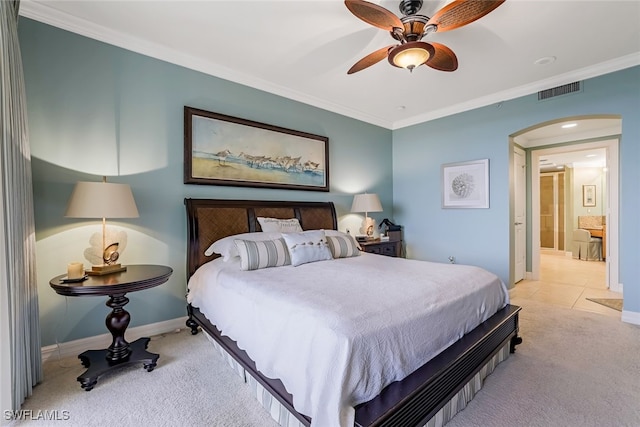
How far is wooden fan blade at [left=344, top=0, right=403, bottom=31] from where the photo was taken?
5.99ft

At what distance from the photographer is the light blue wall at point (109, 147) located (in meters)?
2.35

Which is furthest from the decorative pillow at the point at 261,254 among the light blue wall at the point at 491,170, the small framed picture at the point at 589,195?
the small framed picture at the point at 589,195

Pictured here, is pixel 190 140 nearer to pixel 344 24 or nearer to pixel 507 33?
pixel 344 24

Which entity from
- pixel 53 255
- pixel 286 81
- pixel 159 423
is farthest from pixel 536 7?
pixel 53 255

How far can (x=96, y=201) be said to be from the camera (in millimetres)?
2115

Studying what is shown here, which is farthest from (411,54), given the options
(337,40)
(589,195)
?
(589,195)

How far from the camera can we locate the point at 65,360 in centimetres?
235

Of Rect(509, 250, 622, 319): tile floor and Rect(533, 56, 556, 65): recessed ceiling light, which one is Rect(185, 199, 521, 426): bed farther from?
Rect(533, 56, 556, 65): recessed ceiling light

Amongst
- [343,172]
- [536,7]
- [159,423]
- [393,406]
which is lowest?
[159,423]

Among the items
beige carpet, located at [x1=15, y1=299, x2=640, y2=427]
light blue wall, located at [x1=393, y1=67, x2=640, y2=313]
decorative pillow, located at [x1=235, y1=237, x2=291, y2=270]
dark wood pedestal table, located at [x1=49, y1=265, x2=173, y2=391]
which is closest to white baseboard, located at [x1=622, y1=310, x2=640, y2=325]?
light blue wall, located at [x1=393, y1=67, x2=640, y2=313]

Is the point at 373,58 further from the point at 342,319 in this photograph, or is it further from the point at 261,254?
the point at 342,319

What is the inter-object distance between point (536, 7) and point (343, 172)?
289 cm

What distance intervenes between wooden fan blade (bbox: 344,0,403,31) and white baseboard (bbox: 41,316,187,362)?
3.17 metres

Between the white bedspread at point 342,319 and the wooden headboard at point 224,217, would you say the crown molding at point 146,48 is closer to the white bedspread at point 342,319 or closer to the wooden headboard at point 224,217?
the wooden headboard at point 224,217
